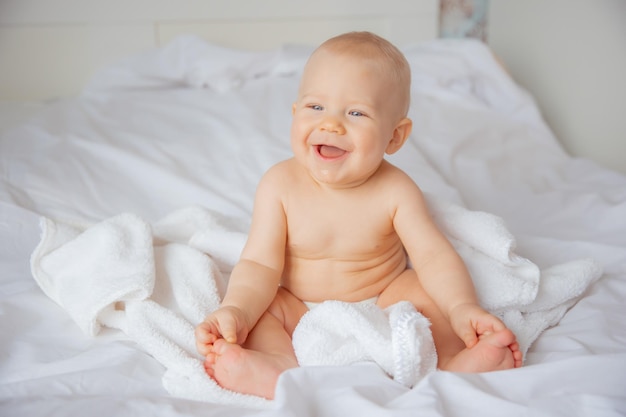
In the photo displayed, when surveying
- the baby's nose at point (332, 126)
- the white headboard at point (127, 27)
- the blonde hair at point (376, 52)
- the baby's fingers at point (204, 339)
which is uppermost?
the blonde hair at point (376, 52)

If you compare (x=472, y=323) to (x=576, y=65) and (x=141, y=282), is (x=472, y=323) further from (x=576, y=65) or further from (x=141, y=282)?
(x=576, y=65)

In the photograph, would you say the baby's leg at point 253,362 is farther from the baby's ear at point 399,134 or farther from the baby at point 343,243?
the baby's ear at point 399,134

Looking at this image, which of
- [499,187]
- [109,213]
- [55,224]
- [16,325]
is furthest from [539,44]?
[16,325]

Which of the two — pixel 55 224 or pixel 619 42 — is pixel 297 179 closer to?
pixel 55 224

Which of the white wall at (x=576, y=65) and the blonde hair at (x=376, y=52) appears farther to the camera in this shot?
the white wall at (x=576, y=65)

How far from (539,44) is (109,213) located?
59.3 inches

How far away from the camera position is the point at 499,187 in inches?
63.4

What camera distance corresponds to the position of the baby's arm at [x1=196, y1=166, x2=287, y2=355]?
2.93ft

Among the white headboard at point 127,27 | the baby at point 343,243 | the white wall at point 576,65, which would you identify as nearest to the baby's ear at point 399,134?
the baby at point 343,243

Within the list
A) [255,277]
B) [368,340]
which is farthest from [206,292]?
[368,340]

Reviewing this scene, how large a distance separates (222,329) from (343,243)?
27 centimetres

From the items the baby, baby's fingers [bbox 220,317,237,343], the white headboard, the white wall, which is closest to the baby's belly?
the baby

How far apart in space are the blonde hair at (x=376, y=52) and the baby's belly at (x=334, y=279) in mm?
283

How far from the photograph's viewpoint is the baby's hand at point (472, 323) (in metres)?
0.88
